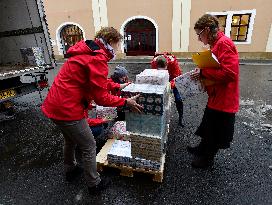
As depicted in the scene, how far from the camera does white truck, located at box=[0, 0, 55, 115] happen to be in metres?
5.63

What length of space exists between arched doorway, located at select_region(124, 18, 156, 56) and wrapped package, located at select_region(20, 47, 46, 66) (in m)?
11.6

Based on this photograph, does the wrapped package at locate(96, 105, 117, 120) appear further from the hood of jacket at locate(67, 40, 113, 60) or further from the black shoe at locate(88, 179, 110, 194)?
the hood of jacket at locate(67, 40, 113, 60)

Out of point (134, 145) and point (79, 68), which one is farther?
point (134, 145)

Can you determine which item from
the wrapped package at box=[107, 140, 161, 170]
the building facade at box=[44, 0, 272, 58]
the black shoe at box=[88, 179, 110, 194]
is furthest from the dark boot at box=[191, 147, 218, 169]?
the building facade at box=[44, 0, 272, 58]

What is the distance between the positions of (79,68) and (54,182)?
197 cm

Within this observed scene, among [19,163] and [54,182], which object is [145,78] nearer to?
[54,182]

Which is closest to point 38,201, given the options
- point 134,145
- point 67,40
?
point 134,145

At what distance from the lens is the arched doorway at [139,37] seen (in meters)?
16.6

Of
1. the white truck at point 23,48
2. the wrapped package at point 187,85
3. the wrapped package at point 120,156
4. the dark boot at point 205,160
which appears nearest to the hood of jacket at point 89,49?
the wrapped package at point 187,85

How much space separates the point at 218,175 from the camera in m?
3.43

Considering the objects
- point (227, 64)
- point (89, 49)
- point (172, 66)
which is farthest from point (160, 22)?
point (89, 49)

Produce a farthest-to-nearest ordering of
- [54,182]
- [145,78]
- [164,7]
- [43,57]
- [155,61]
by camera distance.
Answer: [164,7] < [43,57] < [155,61] < [54,182] < [145,78]

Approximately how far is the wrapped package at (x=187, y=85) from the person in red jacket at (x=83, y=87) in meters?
0.78

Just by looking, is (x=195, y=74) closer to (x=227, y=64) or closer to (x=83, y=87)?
(x=227, y=64)
